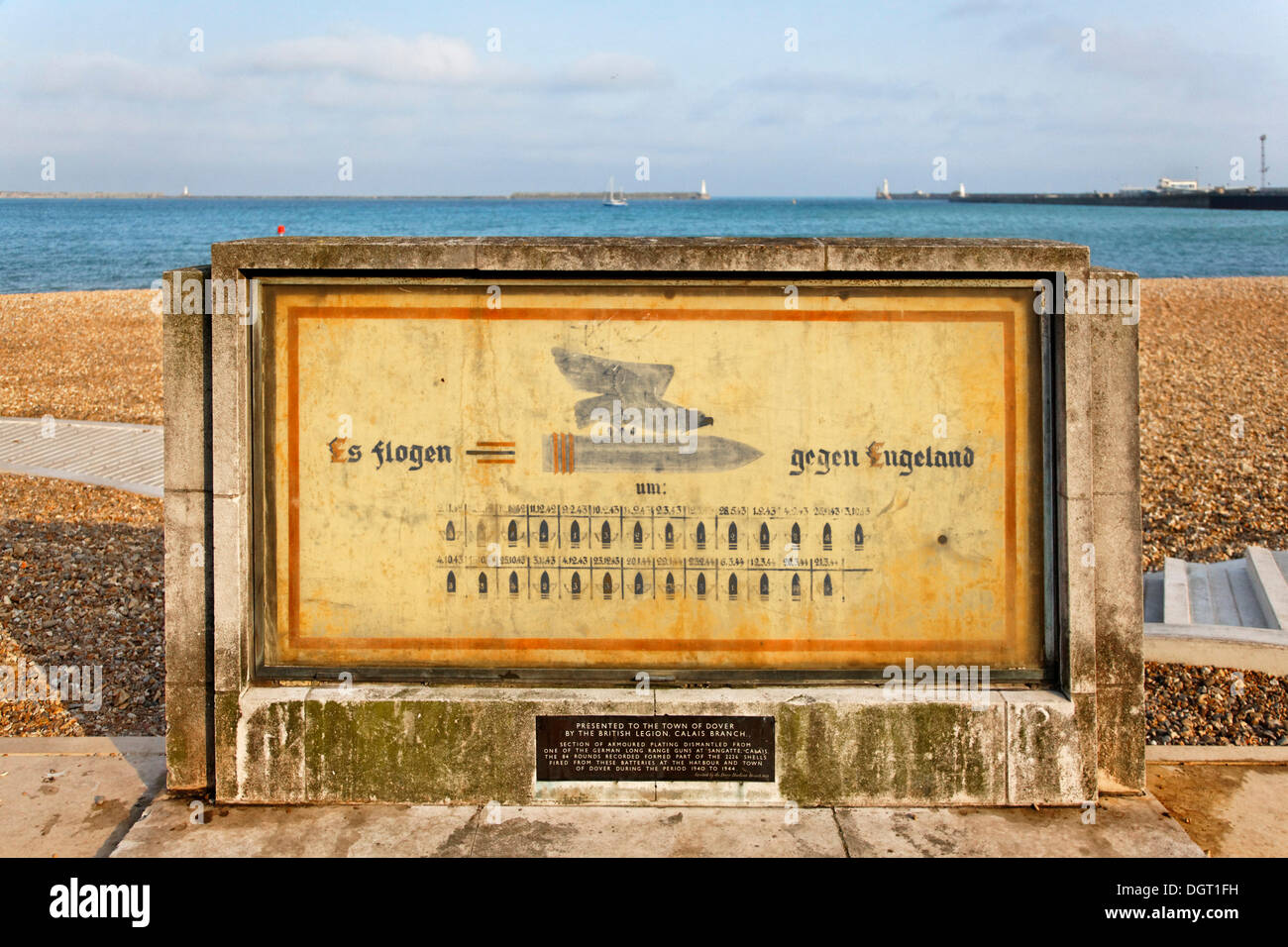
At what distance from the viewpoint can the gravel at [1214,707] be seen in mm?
5820

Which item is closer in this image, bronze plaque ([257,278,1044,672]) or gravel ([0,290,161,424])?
bronze plaque ([257,278,1044,672])

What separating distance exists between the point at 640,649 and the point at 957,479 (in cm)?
149

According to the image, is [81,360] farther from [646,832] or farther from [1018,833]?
[1018,833]

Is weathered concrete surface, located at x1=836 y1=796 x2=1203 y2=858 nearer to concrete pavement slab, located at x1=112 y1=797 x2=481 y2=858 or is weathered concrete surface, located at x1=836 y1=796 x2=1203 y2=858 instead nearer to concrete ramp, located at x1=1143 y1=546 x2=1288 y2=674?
concrete pavement slab, located at x1=112 y1=797 x2=481 y2=858

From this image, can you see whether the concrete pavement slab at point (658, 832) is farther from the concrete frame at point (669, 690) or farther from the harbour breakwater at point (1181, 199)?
the harbour breakwater at point (1181, 199)

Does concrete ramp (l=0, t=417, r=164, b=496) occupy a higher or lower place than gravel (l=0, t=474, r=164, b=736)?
higher

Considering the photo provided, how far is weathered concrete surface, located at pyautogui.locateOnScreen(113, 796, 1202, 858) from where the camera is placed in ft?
13.6

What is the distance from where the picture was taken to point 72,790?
480cm

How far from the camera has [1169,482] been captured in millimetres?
11188

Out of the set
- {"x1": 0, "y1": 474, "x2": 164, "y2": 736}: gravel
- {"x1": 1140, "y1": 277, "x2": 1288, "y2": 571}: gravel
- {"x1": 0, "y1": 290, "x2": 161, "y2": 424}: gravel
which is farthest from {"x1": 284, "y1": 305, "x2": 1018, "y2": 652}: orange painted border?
{"x1": 0, "y1": 290, "x2": 161, "y2": 424}: gravel

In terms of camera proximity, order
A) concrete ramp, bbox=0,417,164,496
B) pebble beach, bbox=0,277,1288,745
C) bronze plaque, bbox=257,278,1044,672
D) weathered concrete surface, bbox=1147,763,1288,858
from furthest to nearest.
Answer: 1. concrete ramp, bbox=0,417,164,496
2. pebble beach, bbox=0,277,1288,745
3. bronze plaque, bbox=257,278,1044,672
4. weathered concrete surface, bbox=1147,763,1288,858

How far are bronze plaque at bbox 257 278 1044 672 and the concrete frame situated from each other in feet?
0.50

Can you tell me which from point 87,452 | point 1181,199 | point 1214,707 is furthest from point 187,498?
point 1181,199

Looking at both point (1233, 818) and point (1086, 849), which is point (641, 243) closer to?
point (1086, 849)
